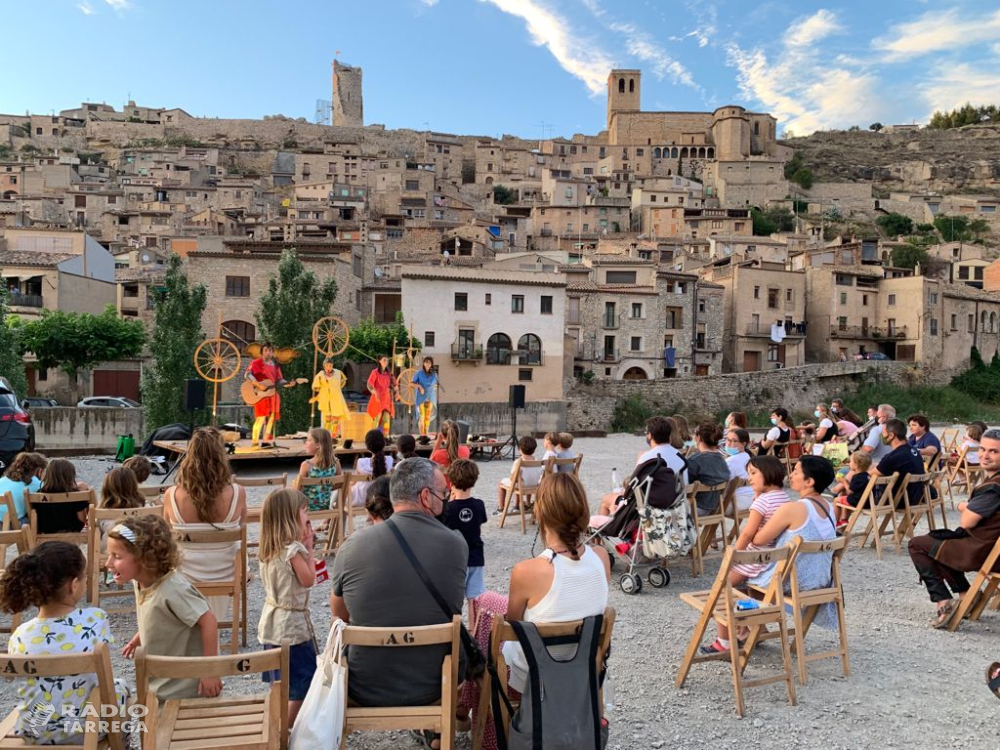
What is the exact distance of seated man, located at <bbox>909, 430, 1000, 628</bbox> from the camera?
551cm

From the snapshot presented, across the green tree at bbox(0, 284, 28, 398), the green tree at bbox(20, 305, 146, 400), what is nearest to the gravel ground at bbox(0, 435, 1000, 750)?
the green tree at bbox(0, 284, 28, 398)

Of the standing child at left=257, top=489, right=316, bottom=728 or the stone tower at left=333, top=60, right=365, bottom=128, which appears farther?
the stone tower at left=333, top=60, right=365, bottom=128

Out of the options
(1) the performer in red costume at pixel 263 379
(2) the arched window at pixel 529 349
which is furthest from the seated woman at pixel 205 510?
(2) the arched window at pixel 529 349

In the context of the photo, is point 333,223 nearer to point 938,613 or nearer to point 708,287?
point 708,287

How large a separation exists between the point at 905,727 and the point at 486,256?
46.1m

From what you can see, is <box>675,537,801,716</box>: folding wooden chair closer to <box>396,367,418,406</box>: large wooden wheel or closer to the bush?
<box>396,367,418,406</box>: large wooden wheel

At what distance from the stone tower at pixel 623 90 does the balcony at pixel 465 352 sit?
73731 millimetres

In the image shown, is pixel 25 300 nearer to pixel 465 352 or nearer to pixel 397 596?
pixel 465 352

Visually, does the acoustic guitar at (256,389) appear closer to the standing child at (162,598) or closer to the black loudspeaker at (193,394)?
the black loudspeaker at (193,394)

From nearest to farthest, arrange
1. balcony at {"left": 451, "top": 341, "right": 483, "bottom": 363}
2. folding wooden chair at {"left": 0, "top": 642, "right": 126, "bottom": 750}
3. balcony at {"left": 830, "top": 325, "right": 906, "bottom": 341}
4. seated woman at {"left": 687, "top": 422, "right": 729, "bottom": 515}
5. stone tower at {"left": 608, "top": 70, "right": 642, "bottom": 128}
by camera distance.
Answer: folding wooden chair at {"left": 0, "top": 642, "right": 126, "bottom": 750}
seated woman at {"left": 687, "top": 422, "right": 729, "bottom": 515}
balcony at {"left": 451, "top": 341, "right": 483, "bottom": 363}
balcony at {"left": 830, "top": 325, "right": 906, "bottom": 341}
stone tower at {"left": 608, "top": 70, "right": 642, "bottom": 128}

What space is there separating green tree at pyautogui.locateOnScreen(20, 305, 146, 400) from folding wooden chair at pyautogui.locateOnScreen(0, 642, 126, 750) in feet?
101

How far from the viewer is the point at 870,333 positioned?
4741 cm

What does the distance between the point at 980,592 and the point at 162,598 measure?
610 cm

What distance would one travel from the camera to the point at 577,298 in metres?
41.1
